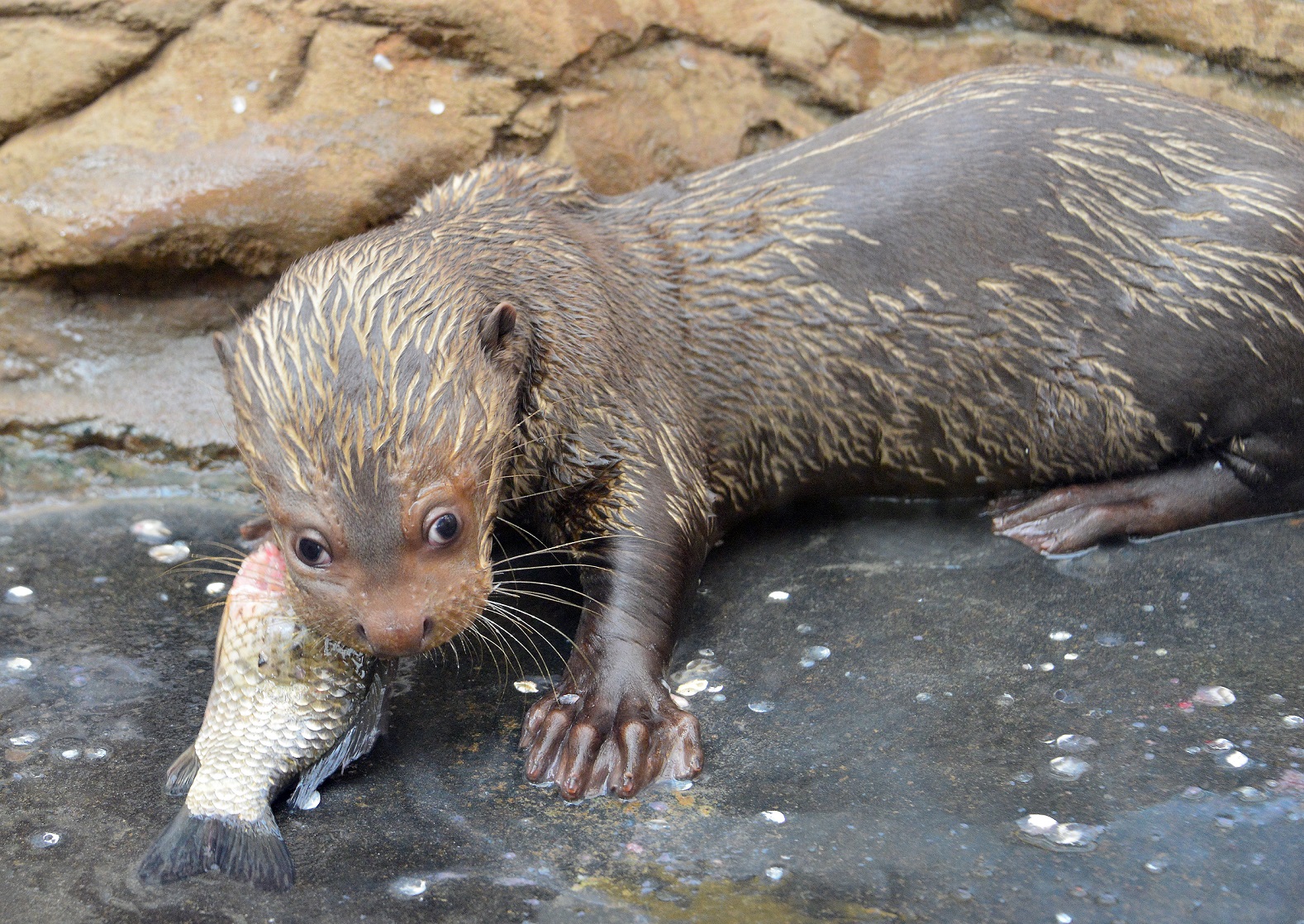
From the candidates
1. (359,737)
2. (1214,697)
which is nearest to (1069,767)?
(1214,697)

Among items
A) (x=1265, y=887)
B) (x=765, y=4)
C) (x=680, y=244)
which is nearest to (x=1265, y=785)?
(x=1265, y=887)

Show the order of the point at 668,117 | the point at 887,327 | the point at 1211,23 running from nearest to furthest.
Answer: the point at 887,327, the point at 1211,23, the point at 668,117

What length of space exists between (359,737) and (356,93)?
215cm

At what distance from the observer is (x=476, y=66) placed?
3883 mm

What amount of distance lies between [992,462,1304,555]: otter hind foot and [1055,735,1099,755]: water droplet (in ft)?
2.73

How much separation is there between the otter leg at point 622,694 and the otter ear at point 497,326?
0.53 m

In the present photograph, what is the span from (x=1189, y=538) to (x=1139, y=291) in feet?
2.16

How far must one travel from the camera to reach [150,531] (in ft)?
11.3

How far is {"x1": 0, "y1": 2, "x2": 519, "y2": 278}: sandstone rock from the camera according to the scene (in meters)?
3.75

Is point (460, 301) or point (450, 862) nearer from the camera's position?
point (450, 862)

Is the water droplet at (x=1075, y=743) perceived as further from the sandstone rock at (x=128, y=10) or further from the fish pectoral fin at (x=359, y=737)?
the sandstone rock at (x=128, y=10)

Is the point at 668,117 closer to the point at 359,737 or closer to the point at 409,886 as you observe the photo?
the point at 359,737

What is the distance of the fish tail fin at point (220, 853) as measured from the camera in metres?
2.11

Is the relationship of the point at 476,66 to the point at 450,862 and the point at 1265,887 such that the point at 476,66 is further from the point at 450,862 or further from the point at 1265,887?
the point at 1265,887
